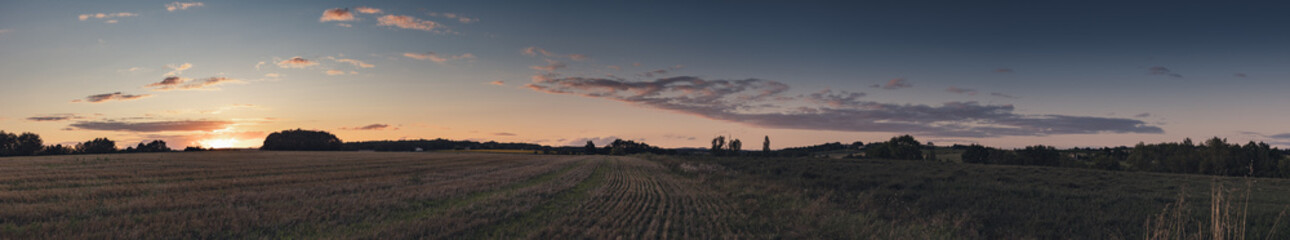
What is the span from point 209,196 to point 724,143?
147 m

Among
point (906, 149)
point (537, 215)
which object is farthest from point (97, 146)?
point (906, 149)

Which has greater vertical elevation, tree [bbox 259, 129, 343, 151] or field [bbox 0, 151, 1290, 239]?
tree [bbox 259, 129, 343, 151]

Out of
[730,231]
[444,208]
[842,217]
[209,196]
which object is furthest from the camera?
[209,196]

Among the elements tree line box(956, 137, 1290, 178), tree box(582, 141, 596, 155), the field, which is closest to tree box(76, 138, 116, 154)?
Answer: the field

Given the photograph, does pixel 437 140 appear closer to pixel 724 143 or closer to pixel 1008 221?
pixel 724 143

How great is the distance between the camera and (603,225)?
500 inches

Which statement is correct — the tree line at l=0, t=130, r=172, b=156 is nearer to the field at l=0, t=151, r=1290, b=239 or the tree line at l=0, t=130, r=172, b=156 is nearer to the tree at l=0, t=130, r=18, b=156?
the tree at l=0, t=130, r=18, b=156

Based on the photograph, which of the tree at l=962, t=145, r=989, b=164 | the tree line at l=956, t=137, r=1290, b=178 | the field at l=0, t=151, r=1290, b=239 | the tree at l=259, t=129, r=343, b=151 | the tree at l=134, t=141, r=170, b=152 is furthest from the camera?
the tree at l=259, t=129, r=343, b=151

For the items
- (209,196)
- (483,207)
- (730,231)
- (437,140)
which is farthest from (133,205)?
(437,140)

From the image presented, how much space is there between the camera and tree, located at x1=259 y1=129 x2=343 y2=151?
112 m

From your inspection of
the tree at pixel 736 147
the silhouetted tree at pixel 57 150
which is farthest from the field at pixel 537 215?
the tree at pixel 736 147

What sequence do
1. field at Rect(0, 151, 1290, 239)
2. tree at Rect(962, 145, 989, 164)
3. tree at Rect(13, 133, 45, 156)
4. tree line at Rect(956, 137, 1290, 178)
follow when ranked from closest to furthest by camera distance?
field at Rect(0, 151, 1290, 239)
tree line at Rect(956, 137, 1290, 178)
tree at Rect(13, 133, 45, 156)
tree at Rect(962, 145, 989, 164)

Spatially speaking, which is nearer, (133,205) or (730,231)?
(730,231)

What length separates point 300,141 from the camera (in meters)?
113
